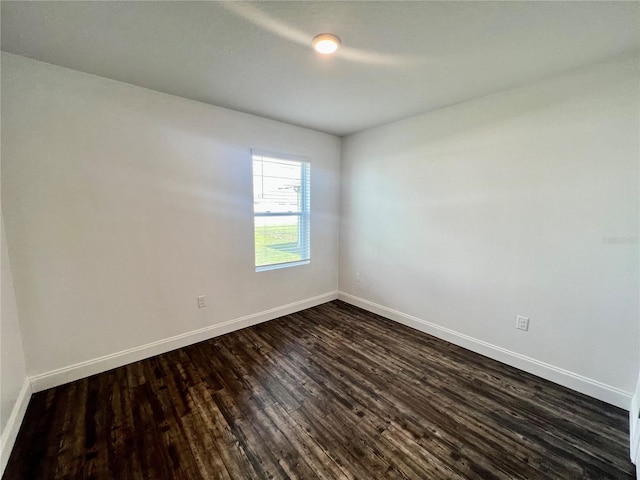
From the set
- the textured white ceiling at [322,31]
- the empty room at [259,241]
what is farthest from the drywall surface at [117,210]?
the textured white ceiling at [322,31]

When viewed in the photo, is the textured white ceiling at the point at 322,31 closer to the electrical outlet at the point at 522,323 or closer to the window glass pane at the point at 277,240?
the window glass pane at the point at 277,240

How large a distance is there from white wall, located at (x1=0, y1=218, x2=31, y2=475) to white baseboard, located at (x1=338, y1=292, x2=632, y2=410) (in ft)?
10.6

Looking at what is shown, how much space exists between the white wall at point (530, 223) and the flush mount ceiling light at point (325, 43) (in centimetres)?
156

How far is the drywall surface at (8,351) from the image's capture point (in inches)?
59.8

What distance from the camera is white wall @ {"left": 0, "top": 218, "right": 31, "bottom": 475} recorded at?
4.85ft

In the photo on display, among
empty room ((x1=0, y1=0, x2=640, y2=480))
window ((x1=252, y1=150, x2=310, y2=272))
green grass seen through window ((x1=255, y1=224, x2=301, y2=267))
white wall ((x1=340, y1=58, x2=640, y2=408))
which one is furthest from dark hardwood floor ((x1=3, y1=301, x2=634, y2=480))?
window ((x1=252, y1=150, x2=310, y2=272))

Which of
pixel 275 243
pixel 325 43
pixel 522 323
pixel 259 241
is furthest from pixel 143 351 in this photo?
pixel 522 323

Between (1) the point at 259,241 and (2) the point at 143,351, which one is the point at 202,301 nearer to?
(2) the point at 143,351

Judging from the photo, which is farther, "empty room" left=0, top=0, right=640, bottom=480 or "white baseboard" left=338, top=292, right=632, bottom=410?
"white baseboard" left=338, top=292, right=632, bottom=410

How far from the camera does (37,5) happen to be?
1.32 metres

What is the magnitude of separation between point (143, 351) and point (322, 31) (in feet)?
9.45

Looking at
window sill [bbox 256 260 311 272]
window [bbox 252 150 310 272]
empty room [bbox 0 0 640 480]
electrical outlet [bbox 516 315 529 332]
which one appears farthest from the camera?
window sill [bbox 256 260 311 272]

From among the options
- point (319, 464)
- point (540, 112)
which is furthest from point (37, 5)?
point (540, 112)

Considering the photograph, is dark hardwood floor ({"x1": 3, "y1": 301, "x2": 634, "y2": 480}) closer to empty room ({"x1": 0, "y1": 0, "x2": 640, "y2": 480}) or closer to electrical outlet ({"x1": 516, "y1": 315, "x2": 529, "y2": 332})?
empty room ({"x1": 0, "y1": 0, "x2": 640, "y2": 480})
